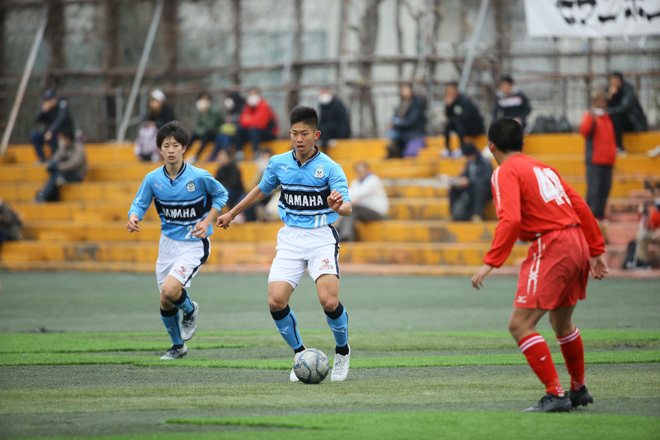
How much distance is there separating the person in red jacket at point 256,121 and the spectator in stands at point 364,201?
424cm

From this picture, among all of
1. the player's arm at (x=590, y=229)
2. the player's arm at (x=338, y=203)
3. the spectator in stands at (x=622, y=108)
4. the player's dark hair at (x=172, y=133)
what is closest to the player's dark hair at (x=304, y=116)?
the player's arm at (x=338, y=203)

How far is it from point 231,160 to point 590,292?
29.6 ft

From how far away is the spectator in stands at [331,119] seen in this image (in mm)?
22844

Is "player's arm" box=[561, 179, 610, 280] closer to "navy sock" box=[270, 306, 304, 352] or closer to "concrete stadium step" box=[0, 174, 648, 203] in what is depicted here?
"navy sock" box=[270, 306, 304, 352]

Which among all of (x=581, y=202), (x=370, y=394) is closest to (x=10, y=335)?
(x=370, y=394)

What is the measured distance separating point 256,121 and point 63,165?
196 inches

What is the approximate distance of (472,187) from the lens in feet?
64.6

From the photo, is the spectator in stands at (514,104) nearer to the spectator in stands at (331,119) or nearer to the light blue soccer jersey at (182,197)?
the spectator in stands at (331,119)

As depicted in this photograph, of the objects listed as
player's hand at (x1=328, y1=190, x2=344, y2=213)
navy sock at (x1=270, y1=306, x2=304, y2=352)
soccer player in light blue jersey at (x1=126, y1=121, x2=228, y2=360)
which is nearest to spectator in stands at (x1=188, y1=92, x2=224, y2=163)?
soccer player in light blue jersey at (x1=126, y1=121, x2=228, y2=360)

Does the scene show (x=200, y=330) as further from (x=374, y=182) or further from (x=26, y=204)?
(x=26, y=204)

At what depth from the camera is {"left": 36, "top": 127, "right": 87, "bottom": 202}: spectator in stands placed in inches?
954

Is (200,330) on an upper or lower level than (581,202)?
lower

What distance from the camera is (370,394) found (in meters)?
7.22

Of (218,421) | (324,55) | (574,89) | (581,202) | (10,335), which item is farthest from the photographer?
(324,55)
